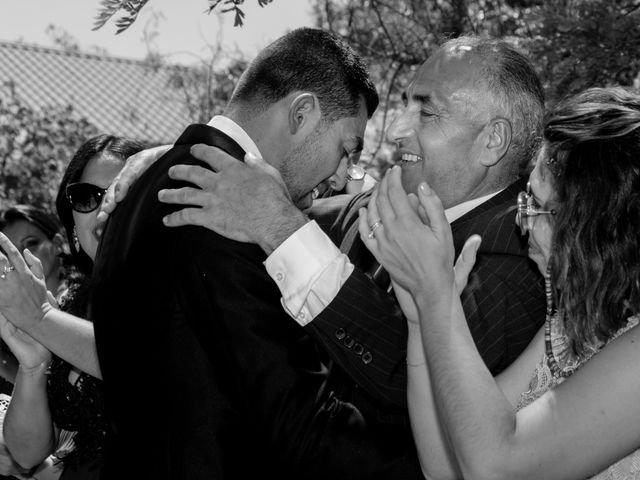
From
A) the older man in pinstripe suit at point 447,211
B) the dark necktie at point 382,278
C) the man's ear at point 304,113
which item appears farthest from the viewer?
the dark necktie at point 382,278

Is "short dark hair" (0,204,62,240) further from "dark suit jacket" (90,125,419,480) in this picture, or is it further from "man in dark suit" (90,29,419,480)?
"dark suit jacket" (90,125,419,480)

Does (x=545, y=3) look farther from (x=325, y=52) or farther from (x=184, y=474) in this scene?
(x=184, y=474)

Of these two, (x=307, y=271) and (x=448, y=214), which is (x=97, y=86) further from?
(x=307, y=271)

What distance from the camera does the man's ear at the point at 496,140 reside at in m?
3.41

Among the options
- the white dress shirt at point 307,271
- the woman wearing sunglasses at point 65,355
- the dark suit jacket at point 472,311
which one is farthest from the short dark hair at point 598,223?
the woman wearing sunglasses at point 65,355

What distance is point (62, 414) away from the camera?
3.82 meters

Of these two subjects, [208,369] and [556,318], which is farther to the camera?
[556,318]

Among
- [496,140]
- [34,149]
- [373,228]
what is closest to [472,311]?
[373,228]

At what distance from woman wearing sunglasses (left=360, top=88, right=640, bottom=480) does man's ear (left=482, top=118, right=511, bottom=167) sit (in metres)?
0.62

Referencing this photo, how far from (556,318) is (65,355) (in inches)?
67.9

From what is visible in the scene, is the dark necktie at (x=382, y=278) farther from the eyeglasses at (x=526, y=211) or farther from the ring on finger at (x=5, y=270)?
the ring on finger at (x=5, y=270)

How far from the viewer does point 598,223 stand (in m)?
2.55

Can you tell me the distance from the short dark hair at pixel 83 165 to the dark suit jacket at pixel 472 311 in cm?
141

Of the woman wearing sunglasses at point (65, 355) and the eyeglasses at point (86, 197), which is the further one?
the eyeglasses at point (86, 197)
